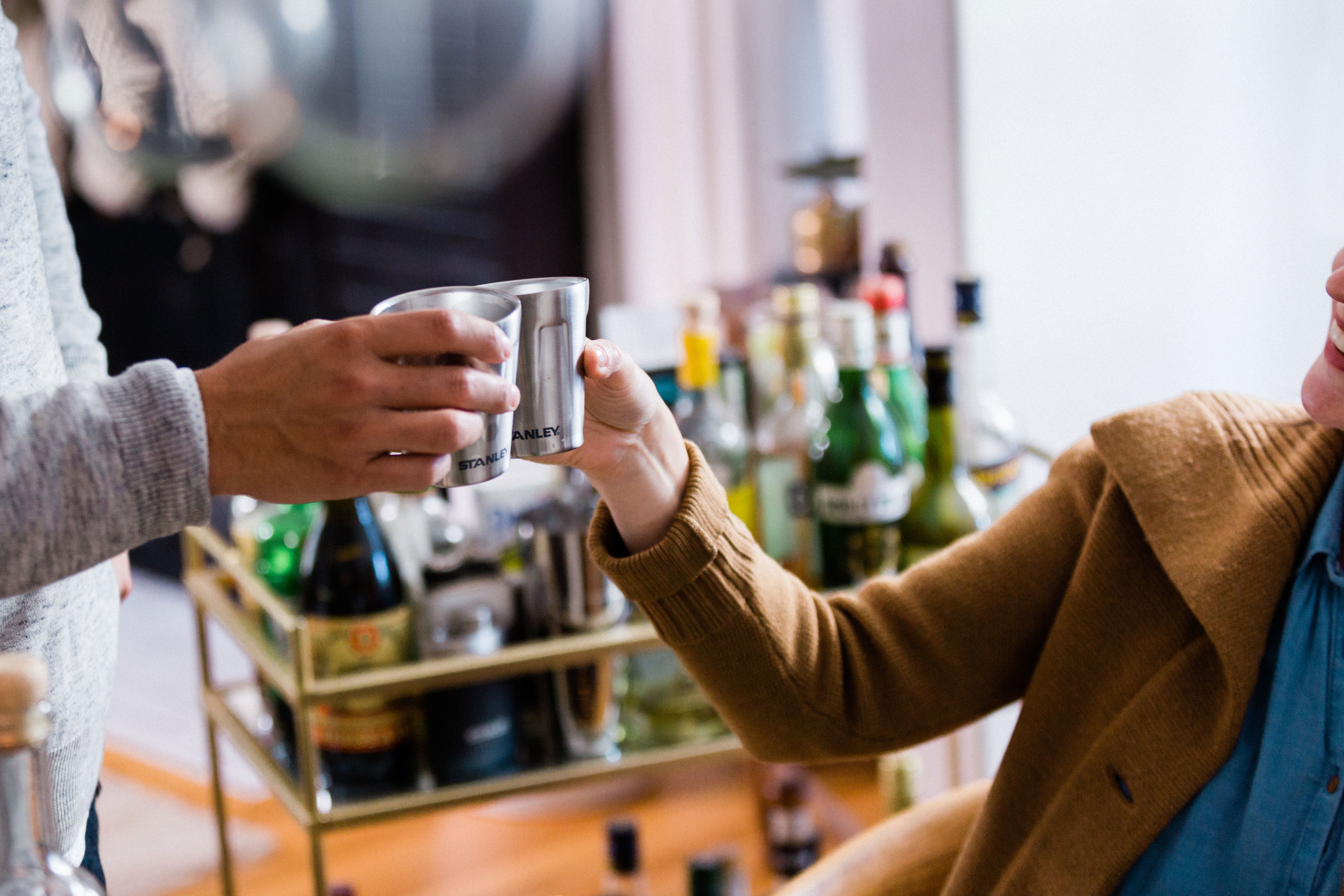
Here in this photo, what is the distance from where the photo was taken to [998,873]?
2.93ft

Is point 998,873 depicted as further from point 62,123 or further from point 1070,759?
point 62,123

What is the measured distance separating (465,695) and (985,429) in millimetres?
649

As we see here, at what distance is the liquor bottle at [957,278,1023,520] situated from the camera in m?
1.33

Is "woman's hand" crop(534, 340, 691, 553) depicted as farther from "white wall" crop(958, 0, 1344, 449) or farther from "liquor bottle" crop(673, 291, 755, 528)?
"white wall" crop(958, 0, 1344, 449)

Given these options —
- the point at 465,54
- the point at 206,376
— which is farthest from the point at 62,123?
the point at 206,376

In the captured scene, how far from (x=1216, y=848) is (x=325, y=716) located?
78 centimetres

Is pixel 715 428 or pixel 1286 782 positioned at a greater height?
pixel 715 428

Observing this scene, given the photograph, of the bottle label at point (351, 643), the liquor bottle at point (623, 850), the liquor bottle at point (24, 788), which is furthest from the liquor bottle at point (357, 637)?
the liquor bottle at point (24, 788)

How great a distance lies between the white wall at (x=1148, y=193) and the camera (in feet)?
3.60

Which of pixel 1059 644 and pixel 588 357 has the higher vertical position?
pixel 588 357

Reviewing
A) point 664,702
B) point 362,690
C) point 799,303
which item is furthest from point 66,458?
point 799,303

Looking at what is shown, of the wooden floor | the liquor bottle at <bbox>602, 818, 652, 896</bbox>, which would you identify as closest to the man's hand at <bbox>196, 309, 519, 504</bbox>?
the liquor bottle at <bbox>602, 818, 652, 896</bbox>

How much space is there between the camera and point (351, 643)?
1104 millimetres

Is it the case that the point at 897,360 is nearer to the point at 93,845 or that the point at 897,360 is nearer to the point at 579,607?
the point at 579,607
